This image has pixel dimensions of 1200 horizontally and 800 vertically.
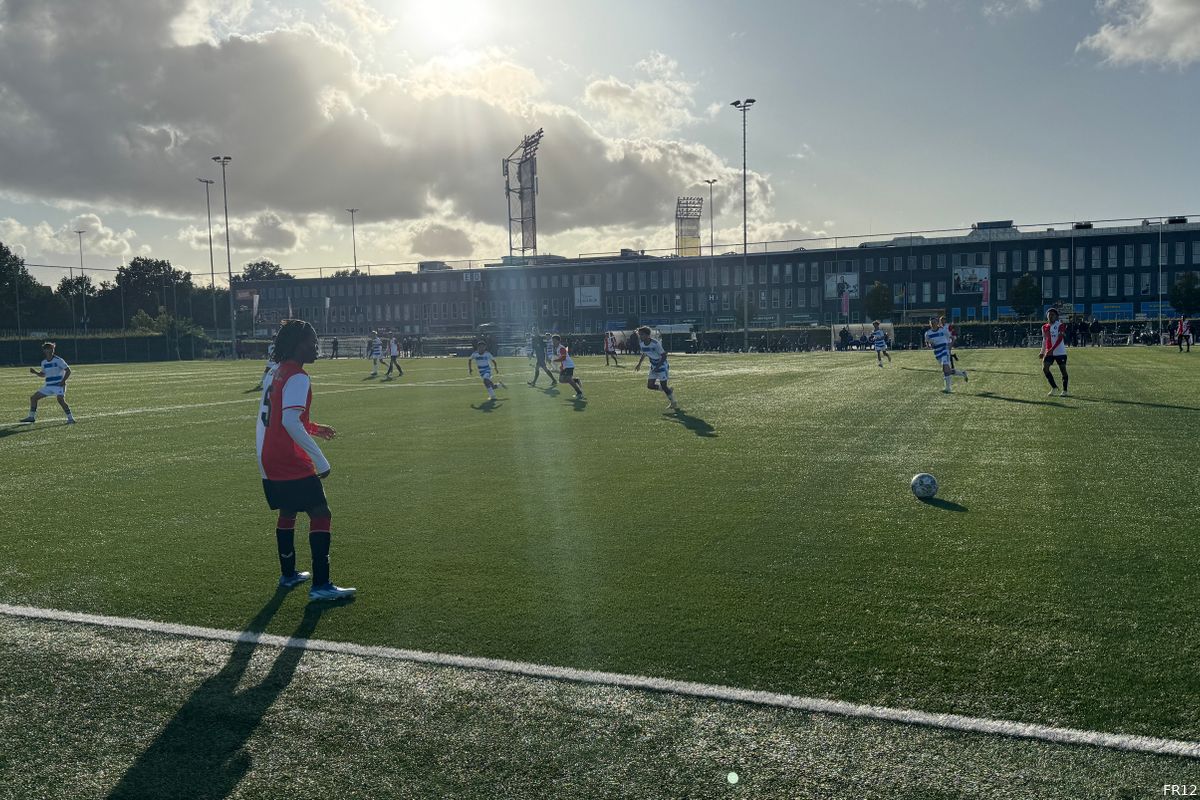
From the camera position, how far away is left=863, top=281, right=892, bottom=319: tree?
97.7m

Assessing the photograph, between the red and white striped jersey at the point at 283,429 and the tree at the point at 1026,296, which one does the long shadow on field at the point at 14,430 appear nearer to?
the red and white striped jersey at the point at 283,429

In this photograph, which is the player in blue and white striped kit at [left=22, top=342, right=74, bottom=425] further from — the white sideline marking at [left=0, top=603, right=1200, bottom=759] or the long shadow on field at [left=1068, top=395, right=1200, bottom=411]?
the long shadow on field at [left=1068, top=395, right=1200, bottom=411]

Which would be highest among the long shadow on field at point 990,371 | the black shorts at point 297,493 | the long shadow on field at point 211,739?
the black shorts at point 297,493

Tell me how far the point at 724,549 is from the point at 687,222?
11492 centimetres

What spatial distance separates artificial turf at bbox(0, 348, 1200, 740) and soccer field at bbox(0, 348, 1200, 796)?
1.1 inches

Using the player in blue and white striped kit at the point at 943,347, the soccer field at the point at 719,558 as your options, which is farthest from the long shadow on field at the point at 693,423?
the player in blue and white striped kit at the point at 943,347

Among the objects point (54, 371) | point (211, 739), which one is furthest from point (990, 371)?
point (211, 739)

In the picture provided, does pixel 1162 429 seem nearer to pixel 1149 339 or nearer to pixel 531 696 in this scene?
pixel 531 696

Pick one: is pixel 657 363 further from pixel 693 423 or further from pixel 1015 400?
pixel 1015 400

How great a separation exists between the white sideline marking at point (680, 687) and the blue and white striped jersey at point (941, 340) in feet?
63.4

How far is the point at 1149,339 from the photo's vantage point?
191 ft

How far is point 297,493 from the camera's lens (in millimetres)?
6164

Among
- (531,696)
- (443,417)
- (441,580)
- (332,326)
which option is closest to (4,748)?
(531,696)

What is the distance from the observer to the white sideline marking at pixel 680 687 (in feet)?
12.2
